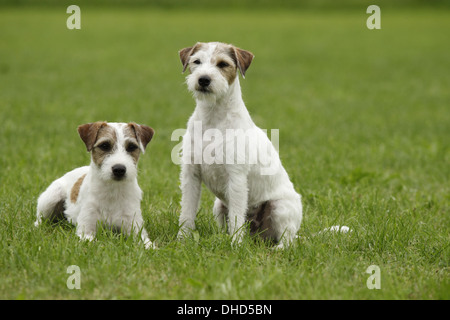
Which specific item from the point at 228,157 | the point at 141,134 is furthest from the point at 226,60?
the point at 141,134

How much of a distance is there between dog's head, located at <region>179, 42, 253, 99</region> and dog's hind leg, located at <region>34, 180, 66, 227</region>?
6.35 feet

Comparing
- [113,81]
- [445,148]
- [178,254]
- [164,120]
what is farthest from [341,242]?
[113,81]

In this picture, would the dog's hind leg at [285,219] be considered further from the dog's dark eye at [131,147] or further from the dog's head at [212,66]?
the dog's dark eye at [131,147]

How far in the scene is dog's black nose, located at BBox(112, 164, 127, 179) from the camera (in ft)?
16.8

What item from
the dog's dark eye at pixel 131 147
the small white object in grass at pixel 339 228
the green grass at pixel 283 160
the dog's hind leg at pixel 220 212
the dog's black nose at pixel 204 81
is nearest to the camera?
the green grass at pixel 283 160

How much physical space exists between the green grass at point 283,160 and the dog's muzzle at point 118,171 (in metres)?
0.56

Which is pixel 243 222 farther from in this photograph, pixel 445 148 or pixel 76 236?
pixel 445 148

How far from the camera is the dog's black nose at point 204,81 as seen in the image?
5078 mm

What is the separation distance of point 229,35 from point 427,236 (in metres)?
24.1

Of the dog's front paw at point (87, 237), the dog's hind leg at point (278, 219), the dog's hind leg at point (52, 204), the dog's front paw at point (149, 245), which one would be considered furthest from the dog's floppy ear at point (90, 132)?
the dog's hind leg at point (278, 219)

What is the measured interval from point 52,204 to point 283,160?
4104mm

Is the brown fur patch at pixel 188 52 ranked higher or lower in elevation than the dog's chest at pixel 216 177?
higher

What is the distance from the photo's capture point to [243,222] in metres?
5.38

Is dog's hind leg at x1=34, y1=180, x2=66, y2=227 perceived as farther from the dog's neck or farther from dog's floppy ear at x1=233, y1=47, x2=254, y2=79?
dog's floppy ear at x1=233, y1=47, x2=254, y2=79
